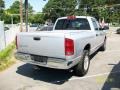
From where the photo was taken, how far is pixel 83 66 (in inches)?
308

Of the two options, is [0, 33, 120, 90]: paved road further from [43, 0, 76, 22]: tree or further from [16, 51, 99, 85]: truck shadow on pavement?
[43, 0, 76, 22]: tree

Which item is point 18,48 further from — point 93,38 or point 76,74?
point 93,38

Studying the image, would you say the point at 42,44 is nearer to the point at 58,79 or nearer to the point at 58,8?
the point at 58,79

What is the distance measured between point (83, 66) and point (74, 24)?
2.42 m

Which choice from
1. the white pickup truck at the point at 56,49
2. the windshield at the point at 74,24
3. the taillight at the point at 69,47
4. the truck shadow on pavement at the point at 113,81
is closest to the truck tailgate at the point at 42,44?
the white pickup truck at the point at 56,49

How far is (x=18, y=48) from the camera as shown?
25.6 feet

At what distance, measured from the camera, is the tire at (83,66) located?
7.68m

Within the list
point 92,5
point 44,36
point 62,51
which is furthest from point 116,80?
point 92,5

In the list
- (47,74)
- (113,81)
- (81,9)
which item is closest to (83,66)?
(113,81)

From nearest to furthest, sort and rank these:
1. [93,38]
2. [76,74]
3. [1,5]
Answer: [76,74] < [93,38] < [1,5]

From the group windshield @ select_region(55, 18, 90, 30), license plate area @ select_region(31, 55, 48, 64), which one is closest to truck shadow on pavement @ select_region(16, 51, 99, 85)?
license plate area @ select_region(31, 55, 48, 64)

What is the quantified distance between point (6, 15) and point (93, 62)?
91807 mm

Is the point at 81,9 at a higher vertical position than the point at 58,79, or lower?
higher

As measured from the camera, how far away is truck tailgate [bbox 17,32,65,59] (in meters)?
6.75
